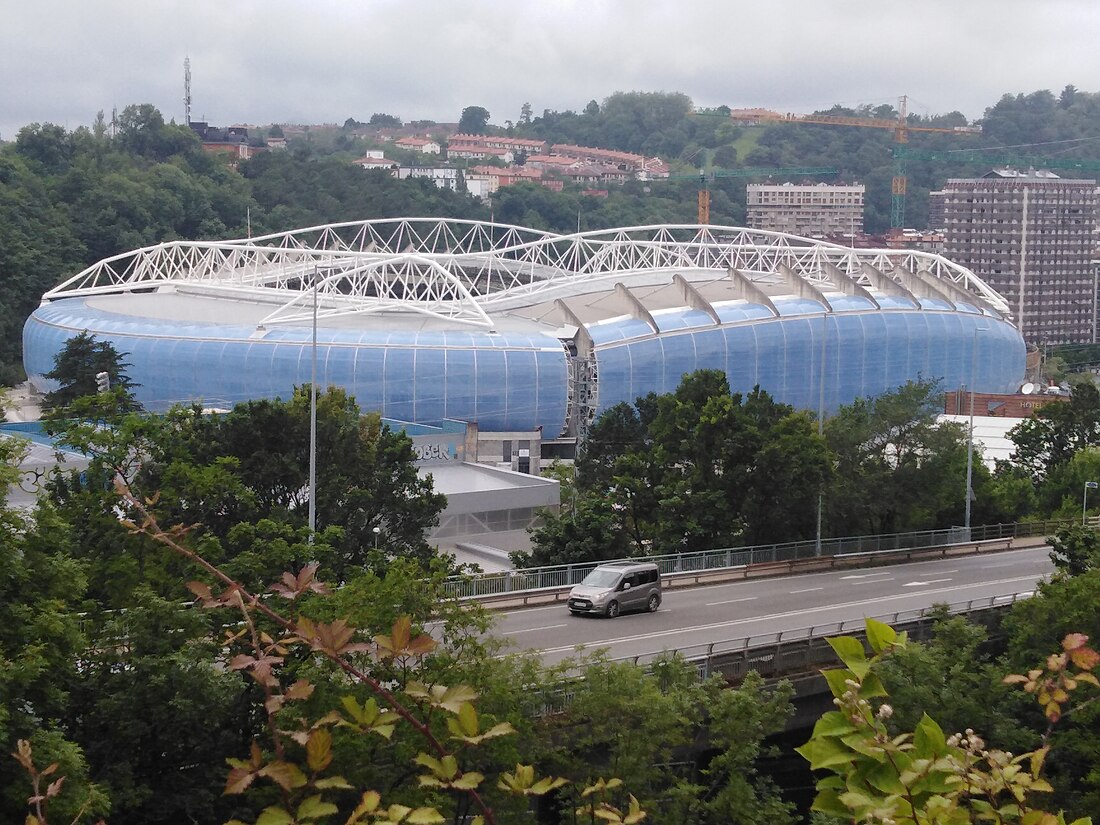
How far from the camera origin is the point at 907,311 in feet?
270

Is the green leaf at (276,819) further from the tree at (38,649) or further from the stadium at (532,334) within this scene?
the stadium at (532,334)

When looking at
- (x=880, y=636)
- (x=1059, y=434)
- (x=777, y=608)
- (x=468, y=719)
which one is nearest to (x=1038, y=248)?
(x=1059, y=434)

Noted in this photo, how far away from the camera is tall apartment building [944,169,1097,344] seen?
512 feet

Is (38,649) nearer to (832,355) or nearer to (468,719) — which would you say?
(468,719)

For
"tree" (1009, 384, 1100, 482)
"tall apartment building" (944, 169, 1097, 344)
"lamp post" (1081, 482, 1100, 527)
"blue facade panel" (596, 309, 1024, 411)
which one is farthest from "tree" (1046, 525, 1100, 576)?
"tall apartment building" (944, 169, 1097, 344)

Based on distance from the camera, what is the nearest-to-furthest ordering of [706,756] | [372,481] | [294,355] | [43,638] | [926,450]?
[43,638] < [706,756] < [372,481] < [926,450] < [294,355]

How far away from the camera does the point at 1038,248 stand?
513 feet

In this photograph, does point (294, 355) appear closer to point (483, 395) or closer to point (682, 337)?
point (483, 395)

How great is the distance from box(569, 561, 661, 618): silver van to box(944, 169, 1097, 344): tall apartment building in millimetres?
132513

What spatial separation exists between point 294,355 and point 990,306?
48.3 m

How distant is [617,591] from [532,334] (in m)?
39.9

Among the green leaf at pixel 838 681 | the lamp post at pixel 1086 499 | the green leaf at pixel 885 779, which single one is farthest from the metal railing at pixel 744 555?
the green leaf at pixel 885 779

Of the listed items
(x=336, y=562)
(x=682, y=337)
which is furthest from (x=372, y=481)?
(x=682, y=337)

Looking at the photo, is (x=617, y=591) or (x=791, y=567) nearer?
(x=617, y=591)
